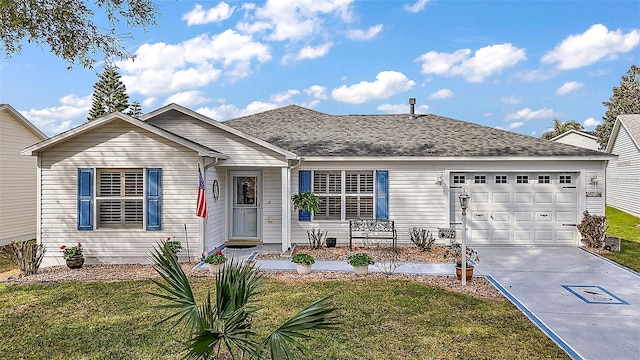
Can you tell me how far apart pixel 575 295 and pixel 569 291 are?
24 cm

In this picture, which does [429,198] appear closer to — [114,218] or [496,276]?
[496,276]

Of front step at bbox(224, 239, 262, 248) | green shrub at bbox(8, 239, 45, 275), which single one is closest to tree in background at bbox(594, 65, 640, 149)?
front step at bbox(224, 239, 262, 248)

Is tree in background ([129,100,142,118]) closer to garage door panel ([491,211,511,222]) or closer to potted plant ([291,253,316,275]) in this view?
potted plant ([291,253,316,275])

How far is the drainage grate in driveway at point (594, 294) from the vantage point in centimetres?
660

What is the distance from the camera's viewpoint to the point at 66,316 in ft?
19.5

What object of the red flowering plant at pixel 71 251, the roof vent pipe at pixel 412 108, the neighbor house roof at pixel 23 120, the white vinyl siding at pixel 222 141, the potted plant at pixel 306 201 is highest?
the roof vent pipe at pixel 412 108

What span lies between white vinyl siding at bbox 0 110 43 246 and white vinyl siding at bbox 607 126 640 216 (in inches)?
1070

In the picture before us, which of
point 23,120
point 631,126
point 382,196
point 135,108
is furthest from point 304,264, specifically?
point 135,108

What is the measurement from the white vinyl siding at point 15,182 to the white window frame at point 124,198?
6.50 meters

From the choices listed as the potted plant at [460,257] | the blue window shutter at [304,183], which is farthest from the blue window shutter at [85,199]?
the potted plant at [460,257]

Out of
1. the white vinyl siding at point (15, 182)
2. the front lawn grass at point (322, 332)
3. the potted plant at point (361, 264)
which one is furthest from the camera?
the white vinyl siding at point (15, 182)

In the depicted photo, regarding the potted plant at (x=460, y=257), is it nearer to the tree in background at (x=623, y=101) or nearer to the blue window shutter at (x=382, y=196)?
the blue window shutter at (x=382, y=196)

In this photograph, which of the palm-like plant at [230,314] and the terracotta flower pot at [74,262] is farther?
the terracotta flower pot at [74,262]

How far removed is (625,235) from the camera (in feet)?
46.9
